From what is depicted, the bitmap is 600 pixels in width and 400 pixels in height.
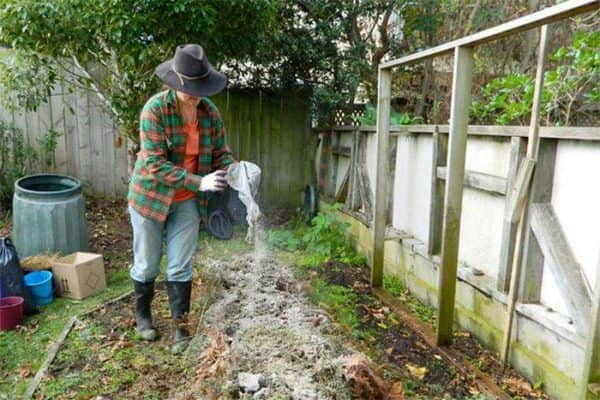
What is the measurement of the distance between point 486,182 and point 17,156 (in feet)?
17.6

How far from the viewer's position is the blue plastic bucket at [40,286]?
11.1 feet

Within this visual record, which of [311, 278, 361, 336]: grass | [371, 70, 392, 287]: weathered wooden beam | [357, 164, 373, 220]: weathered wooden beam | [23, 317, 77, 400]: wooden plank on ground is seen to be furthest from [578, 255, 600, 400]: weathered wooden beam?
[357, 164, 373, 220]: weathered wooden beam

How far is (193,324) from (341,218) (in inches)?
107

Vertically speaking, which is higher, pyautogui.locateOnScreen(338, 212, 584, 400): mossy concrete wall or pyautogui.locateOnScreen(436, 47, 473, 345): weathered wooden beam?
pyautogui.locateOnScreen(436, 47, 473, 345): weathered wooden beam

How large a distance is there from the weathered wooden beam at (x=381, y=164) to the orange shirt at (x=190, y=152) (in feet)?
5.26

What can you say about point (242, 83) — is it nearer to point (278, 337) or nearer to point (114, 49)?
point (114, 49)

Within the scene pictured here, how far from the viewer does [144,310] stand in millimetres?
2953

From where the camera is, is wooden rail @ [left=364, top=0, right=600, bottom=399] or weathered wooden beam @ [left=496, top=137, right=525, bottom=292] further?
weathered wooden beam @ [left=496, top=137, right=525, bottom=292]

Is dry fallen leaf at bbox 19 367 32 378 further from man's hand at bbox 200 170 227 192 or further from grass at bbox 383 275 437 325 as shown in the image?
grass at bbox 383 275 437 325

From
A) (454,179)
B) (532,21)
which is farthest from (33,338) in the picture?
(532,21)

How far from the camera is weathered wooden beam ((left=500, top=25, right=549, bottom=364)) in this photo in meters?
2.27

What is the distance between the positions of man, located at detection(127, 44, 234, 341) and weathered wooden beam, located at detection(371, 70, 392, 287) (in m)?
1.37

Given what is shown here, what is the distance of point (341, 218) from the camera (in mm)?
5320

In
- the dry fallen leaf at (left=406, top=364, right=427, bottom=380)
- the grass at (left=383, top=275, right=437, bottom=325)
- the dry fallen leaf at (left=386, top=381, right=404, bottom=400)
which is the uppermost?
the dry fallen leaf at (left=386, top=381, right=404, bottom=400)
